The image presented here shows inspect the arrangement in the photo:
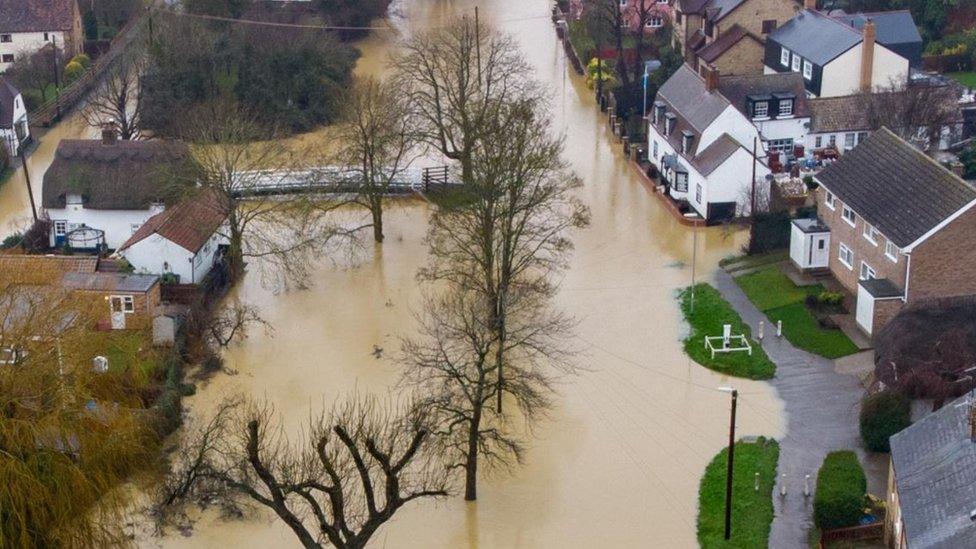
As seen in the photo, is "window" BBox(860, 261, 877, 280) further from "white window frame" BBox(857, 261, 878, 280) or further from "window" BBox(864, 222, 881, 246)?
"window" BBox(864, 222, 881, 246)

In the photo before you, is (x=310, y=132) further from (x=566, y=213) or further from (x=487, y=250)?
(x=487, y=250)

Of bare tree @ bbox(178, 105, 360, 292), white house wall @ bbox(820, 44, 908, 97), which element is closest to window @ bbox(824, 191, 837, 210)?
white house wall @ bbox(820, 44, 908, 97)

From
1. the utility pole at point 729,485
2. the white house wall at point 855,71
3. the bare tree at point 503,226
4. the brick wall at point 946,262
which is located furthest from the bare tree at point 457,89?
the utility pole at point 729,485

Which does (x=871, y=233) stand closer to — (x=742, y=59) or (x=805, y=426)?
(x=805, y=426)

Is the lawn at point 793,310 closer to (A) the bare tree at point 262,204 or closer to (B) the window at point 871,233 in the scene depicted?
(B) the window at point 871,233

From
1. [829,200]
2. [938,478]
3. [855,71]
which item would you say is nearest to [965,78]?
[855,71]

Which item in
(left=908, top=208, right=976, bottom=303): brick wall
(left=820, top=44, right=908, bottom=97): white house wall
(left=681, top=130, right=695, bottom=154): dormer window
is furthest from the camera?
(left=820, top=44, right=908, bottom=97): white house wall
